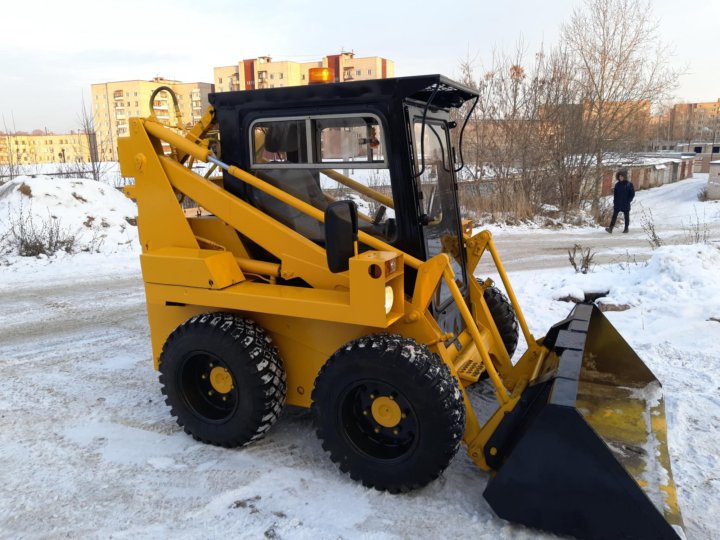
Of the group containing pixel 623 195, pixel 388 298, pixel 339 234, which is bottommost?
pixel 623 195

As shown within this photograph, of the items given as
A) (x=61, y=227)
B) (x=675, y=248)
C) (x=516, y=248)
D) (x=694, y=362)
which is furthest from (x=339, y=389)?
(x=61, y=227)

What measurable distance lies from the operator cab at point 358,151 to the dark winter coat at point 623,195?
1171cm

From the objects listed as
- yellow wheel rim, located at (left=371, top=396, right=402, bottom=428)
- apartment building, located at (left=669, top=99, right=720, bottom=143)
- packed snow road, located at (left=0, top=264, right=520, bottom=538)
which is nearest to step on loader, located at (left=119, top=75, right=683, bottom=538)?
yellow wheel rim, located at (left=371, top=396, right=402, bottom=428)

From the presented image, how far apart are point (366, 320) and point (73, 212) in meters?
10.6

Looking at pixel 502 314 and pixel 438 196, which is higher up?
pixel 438 196

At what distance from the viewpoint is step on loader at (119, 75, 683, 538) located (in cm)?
271

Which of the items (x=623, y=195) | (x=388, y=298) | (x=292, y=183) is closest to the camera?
(x=388, y=298)

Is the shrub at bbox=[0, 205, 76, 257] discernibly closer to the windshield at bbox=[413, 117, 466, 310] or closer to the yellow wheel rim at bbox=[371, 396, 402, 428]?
the windshield at bbox=[413, 117, 466, 310]

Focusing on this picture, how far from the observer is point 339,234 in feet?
9.29

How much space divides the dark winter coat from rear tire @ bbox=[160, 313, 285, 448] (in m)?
12.9

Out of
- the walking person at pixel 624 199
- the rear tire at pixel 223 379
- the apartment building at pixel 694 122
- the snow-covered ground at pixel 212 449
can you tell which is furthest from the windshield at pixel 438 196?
the apartment building at pixel 694 122

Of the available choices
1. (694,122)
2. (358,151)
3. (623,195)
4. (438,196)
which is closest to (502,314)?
(438,196)

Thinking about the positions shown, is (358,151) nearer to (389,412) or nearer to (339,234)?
(339,234)

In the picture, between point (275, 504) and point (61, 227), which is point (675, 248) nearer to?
point (275, 504)
